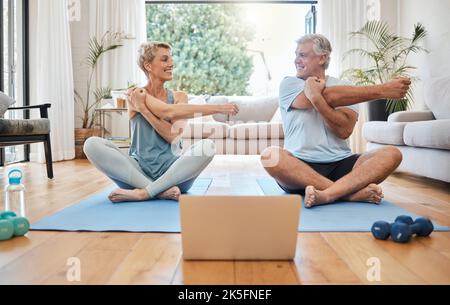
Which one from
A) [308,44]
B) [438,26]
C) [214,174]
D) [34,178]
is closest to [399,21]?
[438,26]

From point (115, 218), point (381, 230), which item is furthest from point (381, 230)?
point (115, 218)

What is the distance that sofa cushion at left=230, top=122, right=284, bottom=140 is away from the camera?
16.8ft

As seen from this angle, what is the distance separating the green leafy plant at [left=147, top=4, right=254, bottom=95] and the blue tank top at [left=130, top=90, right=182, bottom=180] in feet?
23.7

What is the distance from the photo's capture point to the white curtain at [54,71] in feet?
16.4

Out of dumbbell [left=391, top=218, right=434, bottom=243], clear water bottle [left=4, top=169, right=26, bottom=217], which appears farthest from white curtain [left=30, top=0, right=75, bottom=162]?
dumbbell [left=391, top=218, right=434, bottom=243]

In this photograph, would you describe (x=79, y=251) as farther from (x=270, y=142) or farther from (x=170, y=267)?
(x=270, y=142)

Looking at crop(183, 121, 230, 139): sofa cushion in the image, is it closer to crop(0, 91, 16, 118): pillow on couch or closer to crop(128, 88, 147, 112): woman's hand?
crop(0, 91, 16, 118): pillow on couch

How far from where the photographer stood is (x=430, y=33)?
16.1ft

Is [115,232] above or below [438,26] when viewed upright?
below

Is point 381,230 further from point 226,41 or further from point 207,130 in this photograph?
point 226,41

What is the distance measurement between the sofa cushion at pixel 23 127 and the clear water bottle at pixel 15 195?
1.48ft

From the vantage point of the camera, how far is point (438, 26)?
15.4ft

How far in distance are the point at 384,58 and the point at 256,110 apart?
169 centimetres
